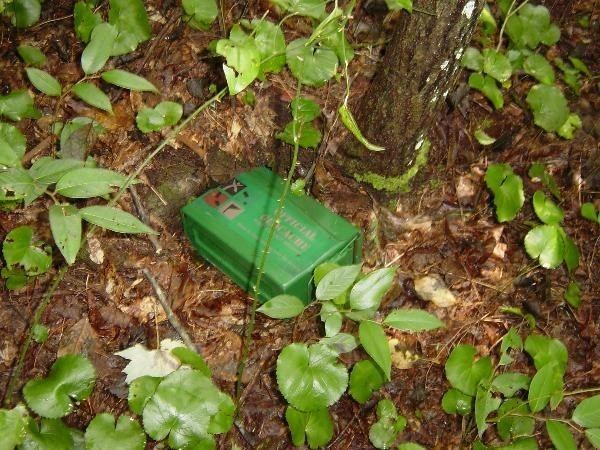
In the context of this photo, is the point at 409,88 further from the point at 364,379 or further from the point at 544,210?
the point at 364,379

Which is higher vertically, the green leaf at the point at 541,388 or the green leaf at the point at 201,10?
the green leaf at the point at 201,10

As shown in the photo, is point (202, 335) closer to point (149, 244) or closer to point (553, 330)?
point (149, 244)

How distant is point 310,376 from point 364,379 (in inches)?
11.6

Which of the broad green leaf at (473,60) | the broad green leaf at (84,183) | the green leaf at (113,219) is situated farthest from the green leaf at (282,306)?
the broad green leaf at (473,60)

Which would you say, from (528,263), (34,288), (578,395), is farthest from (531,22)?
(34,288)

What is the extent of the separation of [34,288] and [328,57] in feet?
4.50

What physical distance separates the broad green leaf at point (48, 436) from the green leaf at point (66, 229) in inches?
25.9

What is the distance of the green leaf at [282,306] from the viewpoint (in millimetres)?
1669

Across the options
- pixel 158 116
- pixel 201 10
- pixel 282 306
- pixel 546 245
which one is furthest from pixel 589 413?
pixel 201 10

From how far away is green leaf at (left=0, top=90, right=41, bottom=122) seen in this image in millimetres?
2064

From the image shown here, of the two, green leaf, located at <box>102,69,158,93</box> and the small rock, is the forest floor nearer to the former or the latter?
the small rock

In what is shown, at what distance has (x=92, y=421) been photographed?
5.60 feet

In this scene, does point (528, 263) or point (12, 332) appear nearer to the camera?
point (12, 332)

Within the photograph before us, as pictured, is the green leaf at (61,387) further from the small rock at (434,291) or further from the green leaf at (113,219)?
the small rock at (434,291)
